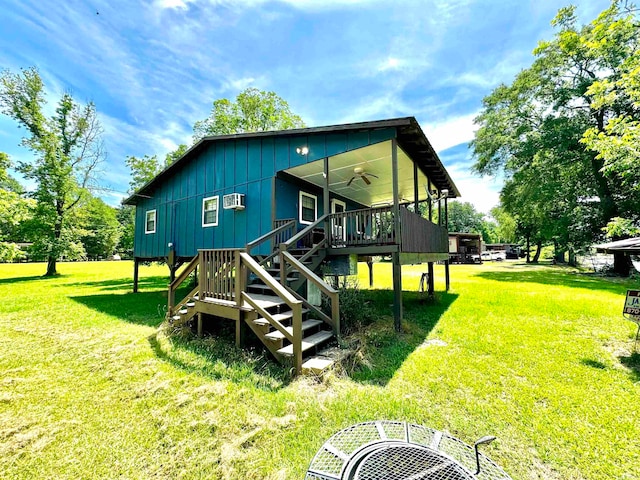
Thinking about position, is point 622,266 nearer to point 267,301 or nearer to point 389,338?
point 389,338

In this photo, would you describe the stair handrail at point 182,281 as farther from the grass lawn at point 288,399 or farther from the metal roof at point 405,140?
the metal roof at point 405,140

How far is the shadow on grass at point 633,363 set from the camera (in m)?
4.01

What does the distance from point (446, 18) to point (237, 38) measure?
6926 millimetres

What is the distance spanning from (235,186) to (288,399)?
694cm

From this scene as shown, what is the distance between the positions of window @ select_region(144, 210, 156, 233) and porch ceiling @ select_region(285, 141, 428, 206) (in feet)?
23.7

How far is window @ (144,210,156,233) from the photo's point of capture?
12.0 metres

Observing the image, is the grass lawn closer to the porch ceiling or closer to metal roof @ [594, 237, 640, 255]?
metal roof @ [594, 237, 640, 255]

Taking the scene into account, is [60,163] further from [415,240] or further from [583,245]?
[583,245]

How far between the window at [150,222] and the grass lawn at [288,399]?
6185 mm

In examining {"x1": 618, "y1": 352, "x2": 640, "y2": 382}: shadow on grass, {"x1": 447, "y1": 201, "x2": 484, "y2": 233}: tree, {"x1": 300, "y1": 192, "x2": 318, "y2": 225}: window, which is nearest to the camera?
{"x1": 618, "y1": 352, "x2": 640, "y2": 382}: shadow on grass

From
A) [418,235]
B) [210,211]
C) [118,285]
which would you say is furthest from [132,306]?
[418,235]

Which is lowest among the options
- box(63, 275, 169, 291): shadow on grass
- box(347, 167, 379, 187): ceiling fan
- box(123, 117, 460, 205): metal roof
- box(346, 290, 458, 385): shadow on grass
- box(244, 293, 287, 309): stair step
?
box(346, 290, 458, 385): shadow on grass

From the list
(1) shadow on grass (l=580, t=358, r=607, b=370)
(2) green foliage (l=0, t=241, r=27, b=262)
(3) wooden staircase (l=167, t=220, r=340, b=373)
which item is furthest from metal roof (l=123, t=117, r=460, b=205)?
(2) green foliage (l=0, t=241, r=27, b=262)

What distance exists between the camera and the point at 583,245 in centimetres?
1766
